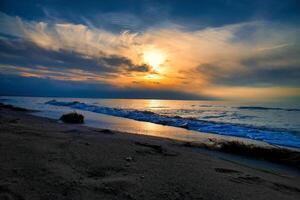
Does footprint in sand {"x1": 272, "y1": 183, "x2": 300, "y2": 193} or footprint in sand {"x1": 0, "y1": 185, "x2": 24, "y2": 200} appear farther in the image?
footprint in sand {"x1": 272, "y1": 183, "x2": 300, "y2": 193}

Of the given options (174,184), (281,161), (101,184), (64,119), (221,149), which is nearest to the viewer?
(101,184)

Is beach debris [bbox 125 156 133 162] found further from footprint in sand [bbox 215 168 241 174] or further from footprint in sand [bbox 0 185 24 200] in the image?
footprint in sand [bbox 0 185 24 200]

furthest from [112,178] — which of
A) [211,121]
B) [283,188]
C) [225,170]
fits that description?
[211,121]

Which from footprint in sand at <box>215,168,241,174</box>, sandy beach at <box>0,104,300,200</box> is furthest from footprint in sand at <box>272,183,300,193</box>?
footprint in sand at <box>215,168,241,174</box>

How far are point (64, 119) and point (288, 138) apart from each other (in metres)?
15.1

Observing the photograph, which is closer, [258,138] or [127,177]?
[127,177]

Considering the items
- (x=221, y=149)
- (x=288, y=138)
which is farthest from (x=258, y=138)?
(x=221, y=149)

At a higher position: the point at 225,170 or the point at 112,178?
the point at 112,178

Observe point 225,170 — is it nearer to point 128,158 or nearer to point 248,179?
point 248,179

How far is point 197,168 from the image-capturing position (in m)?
5.16

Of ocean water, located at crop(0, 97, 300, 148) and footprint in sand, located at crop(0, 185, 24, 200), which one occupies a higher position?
footprint in sand, located at crop(0, 185, 24, 200)

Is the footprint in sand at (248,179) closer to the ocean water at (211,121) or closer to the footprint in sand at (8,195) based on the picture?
the footprint in sand at (8,195)

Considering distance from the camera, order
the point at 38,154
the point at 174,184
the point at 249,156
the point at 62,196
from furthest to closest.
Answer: the point at 249,156 → the point at 38,154 → the point at 174,184 → the point at 62,196

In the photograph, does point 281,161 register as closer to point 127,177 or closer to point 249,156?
point 249,156
